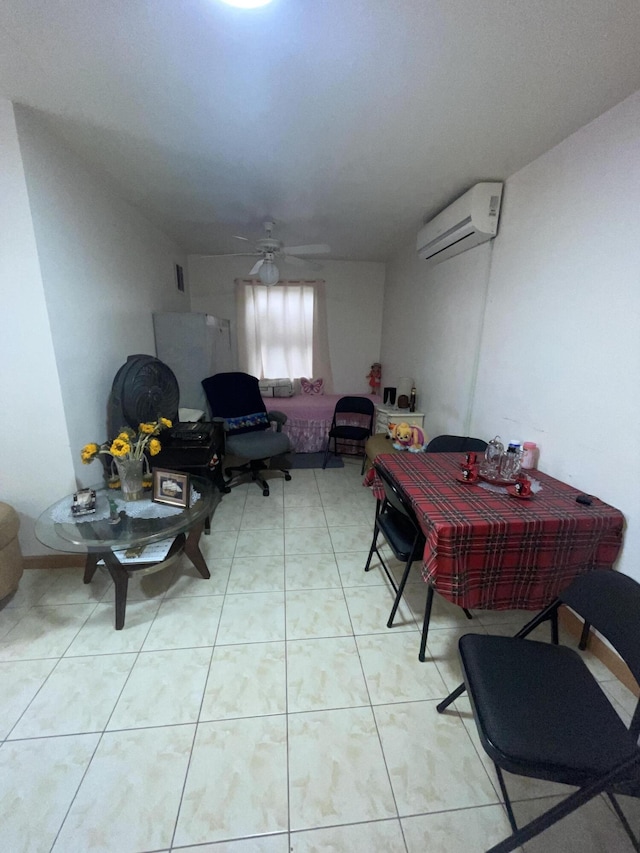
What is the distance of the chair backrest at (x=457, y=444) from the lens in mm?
2155

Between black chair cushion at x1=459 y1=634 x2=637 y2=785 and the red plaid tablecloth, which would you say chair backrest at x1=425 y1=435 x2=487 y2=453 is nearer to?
the red plaid tablecloth

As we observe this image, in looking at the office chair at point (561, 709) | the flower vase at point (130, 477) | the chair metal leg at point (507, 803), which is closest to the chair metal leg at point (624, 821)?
the office chair at point (561, 709)

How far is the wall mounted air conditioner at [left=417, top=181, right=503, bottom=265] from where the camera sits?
6.64 ft

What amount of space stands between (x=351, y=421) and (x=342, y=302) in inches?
65.0

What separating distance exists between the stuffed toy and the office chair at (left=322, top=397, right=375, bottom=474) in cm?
83

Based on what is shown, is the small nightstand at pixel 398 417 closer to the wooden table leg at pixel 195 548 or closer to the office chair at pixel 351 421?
the office chair at pixel 351 421

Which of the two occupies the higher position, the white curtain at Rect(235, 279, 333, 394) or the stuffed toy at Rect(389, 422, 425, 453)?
the white curtain at Rect(235, 279, 333, 394)

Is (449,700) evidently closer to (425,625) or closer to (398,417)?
(425,625)

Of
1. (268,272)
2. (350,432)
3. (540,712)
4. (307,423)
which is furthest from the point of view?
(307,423)

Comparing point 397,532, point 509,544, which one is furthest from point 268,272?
point 509,544

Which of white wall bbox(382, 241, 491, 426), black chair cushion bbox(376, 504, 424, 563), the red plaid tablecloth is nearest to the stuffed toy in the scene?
white wall bbox(382, 241, 491, 426)

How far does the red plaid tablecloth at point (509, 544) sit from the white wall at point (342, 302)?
11.0ft

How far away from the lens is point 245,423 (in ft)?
10.6

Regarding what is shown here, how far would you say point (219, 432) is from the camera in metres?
2.68
